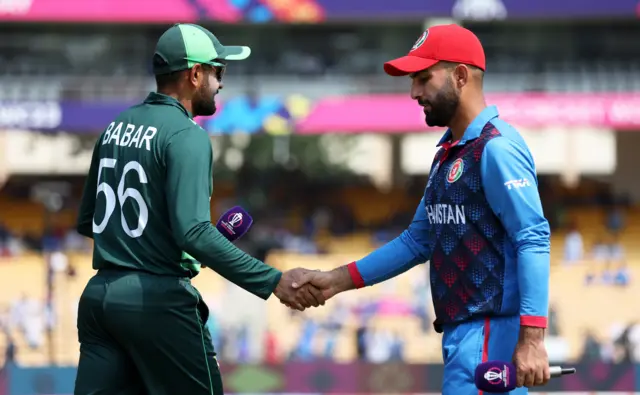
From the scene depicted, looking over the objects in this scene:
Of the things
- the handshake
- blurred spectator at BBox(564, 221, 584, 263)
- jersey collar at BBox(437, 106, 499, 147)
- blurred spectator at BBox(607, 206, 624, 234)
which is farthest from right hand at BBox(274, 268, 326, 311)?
blurred spectator at BBox(607, 206, 624, 234)

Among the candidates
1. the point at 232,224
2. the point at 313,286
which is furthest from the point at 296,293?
the point at 232,224

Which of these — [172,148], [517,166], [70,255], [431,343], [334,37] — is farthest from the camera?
[334,37]

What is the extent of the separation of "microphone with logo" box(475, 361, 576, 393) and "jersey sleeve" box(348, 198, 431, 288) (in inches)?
34.0

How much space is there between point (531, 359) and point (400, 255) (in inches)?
40.5

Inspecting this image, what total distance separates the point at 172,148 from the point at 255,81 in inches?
815

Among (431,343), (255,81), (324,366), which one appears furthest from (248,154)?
A: (324,366)

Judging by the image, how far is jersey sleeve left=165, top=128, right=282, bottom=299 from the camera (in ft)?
14.1

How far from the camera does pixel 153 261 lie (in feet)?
14.5

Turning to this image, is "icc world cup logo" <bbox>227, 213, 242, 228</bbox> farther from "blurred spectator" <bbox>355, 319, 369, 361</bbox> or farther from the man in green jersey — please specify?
"blurred spectator" <bbox>355, 319, 369, 361</bbox>

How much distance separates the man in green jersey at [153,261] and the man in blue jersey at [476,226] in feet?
2.57

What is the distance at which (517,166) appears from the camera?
4.07 m

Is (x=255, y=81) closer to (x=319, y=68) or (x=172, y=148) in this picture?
(x=319, y=68)

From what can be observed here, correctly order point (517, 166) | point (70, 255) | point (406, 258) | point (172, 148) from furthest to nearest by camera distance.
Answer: point (70, 255) → point (406, 258) → point (172, 148) → point (517, 166)

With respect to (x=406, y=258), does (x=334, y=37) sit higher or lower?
→ higher
